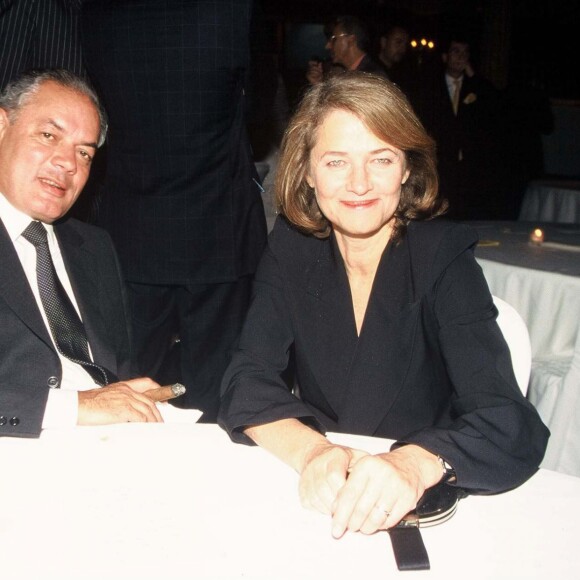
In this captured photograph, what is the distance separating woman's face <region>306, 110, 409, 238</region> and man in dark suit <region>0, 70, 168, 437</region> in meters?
0.62

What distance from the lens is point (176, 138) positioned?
7.63 ft

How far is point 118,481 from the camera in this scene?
3.53ft

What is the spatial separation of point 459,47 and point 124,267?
12.8 ft

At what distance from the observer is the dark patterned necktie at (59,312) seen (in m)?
1.69

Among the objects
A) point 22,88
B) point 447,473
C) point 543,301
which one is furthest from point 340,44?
point 447,473

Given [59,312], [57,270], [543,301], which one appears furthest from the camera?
[543,301]

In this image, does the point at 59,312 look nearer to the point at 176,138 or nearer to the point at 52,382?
the point at 52,382

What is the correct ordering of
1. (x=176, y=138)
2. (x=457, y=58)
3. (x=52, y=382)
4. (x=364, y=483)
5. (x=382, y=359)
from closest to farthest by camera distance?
(x=364, y=483) < (x=382, y=359) < (x=52, y=382) < (x=176, y=138) < (x=457, y=58)

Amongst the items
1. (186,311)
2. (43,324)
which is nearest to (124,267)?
(186,311)

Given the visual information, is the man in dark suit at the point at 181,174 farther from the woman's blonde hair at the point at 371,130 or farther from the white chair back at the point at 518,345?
the white chair back at the point at 518,345

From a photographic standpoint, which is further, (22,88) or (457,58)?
(457,58)

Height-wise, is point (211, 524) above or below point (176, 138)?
below

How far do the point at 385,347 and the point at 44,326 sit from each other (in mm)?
792

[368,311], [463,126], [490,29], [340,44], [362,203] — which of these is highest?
[490,29]
